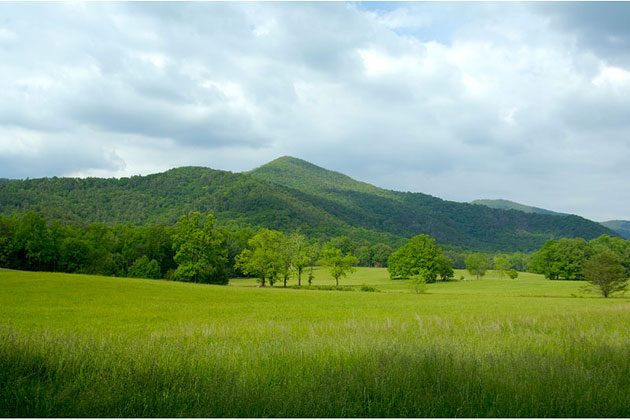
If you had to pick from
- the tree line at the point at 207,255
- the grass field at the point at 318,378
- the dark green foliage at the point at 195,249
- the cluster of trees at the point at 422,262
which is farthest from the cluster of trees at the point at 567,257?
the grass field at the point at 318,378

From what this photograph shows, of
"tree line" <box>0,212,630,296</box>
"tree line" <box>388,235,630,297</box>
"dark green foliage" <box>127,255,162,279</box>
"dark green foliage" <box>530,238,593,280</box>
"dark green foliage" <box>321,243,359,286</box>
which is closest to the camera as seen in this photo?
"tree line" <box>0,212,630,296</box>

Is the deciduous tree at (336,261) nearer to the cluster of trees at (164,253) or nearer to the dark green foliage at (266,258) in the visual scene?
the cluster of trees at (164,253)

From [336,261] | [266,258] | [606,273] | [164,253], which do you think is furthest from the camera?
[164,253]

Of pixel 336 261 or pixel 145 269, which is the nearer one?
pixel 336 261

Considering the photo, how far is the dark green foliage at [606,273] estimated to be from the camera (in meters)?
44.4

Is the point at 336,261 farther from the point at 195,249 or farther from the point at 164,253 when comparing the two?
the point at 164,253

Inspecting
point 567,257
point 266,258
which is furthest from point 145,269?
point 567,257

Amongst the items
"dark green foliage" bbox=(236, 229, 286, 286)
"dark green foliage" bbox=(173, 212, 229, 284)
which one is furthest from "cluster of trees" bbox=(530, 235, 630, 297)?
"dark green foliage" bbox=(173, 212, 229, 284)

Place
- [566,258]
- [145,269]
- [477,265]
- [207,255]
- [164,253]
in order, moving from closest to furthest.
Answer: [207,255] < [145,269] < [164,253] < [566,258] < [477,265]

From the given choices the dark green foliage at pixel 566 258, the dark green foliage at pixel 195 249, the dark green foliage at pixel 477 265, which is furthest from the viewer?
the dark green foliage at pixel 477 265

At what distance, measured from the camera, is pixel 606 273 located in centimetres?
4475

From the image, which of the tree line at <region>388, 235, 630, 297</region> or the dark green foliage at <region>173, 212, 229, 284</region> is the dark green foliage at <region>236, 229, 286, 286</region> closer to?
the dark green foliage at <region>173, 212, 229, 284</region>

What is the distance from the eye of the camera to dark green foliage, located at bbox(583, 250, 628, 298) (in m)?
44.4

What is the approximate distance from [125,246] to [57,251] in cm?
1426
